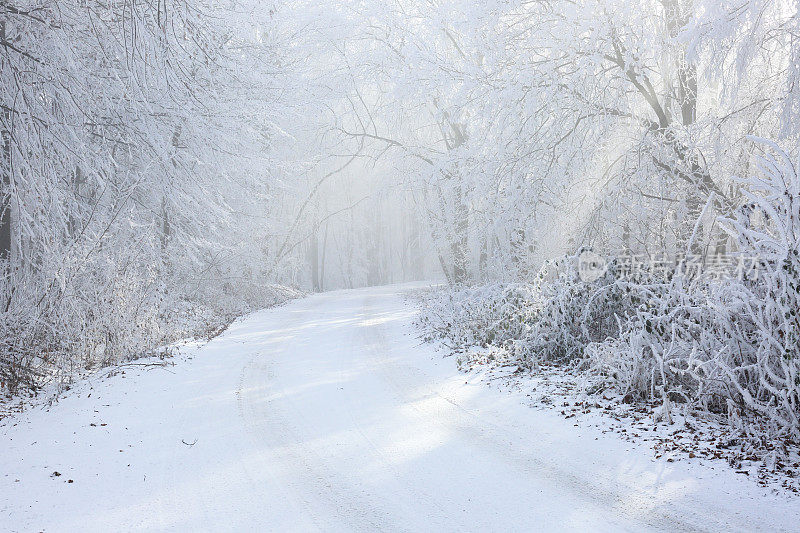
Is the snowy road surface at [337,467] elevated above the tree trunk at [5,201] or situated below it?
below

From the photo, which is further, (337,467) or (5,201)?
(5,201)

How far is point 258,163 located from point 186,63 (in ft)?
24.9

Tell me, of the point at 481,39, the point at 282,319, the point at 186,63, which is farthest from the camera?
the point at 282,319

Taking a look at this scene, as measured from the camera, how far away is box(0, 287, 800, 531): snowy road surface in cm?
379

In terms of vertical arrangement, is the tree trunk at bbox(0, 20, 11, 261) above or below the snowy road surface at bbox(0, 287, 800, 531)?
above

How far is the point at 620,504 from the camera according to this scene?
3.91 m

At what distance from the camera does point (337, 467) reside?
15.4 ft

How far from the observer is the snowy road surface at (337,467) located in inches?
149

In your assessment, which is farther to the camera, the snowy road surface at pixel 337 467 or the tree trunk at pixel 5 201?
the tree trunk at pixel 5 201

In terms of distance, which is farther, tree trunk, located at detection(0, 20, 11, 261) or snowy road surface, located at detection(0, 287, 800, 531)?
tree trunk, located at detection(0, 20, 11, 261)

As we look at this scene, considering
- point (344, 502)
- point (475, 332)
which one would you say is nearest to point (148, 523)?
point (344, 502)

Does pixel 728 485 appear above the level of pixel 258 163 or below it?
below

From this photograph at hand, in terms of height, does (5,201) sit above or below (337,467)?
above

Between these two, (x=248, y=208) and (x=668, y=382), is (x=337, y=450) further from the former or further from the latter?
A: (x=248, y=208)
